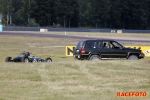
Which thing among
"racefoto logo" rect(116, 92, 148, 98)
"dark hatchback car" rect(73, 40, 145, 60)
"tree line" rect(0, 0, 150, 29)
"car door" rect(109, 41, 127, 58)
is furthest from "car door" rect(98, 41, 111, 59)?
"tree line" rect(0, 0, 150, 29)

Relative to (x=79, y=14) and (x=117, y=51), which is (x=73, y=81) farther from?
(x=79, y=14)

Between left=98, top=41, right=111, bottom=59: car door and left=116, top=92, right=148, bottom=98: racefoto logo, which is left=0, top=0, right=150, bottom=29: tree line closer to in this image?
left=98, top=41, right=111, bottom=59: car door

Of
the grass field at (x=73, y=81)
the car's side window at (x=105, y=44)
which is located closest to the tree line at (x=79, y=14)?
the car's side window at (x=105, y=44)

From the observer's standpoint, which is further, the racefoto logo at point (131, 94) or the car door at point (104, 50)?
the car door at point (104, 50)

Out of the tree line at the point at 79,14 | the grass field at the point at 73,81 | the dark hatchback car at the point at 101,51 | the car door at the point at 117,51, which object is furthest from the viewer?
the tree line at the point at 79,14

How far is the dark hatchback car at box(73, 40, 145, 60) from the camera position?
2684 cm

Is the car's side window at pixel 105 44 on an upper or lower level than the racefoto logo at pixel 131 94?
upper

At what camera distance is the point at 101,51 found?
27.0 meters

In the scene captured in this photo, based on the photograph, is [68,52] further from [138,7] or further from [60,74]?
[138,7]

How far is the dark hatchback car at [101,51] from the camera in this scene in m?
26.8

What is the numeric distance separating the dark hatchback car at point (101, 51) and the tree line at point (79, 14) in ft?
263

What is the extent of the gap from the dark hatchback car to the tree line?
80145 mm

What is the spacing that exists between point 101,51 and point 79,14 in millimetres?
89805

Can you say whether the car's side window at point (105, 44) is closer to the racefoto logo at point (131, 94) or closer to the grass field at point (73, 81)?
the grass field at point (73, 81)
